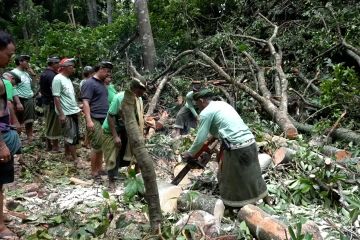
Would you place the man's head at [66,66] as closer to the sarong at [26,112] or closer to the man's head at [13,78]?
the man's head at [13,78]

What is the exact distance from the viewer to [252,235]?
4082 millimetres

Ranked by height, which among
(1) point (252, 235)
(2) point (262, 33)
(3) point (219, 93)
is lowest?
(1) point (252, 235)

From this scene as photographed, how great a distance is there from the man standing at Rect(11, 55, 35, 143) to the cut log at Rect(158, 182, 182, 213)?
363 cm

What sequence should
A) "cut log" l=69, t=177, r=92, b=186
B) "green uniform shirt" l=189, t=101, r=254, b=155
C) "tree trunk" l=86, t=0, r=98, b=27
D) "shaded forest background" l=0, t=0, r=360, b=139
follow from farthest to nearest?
"tree trunk" l=86, t=0, r=98, b=27 < "shaded forest background" l=0, t=0, r=360, b=139 < "cut log" l=69, t=177, r=92, b=186 < "green uniform shirt" l=189, t=101, r=254, b=155

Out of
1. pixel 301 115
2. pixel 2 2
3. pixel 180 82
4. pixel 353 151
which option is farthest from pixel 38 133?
pixel 2 2

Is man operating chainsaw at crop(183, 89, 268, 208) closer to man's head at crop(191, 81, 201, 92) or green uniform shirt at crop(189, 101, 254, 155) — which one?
green uniform shirt at crop(189, 101, 254, 155)

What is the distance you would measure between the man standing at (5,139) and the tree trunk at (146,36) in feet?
25.8

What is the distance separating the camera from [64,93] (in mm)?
6324

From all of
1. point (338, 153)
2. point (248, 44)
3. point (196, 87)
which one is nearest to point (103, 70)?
point (196, 87)

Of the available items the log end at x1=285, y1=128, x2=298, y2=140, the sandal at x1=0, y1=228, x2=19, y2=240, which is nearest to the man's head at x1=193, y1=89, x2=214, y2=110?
the sandal at x1=0, y1=228, x2=19, y2=240

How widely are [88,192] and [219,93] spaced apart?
15.4ft

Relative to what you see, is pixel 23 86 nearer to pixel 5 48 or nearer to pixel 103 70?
pixel 103 70

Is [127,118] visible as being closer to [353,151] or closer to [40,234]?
[40,234]

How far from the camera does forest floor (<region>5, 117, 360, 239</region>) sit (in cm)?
400
